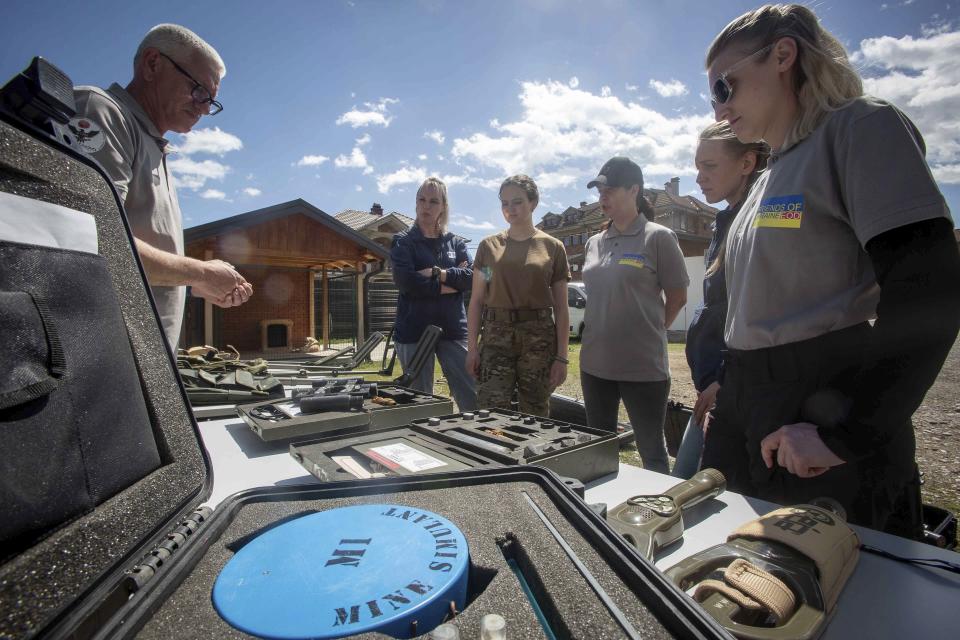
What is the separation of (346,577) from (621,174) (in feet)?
8.66

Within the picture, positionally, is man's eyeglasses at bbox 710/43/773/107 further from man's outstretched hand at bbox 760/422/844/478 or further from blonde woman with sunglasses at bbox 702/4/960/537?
man's outstretched hand at bbox 760/422/844/478

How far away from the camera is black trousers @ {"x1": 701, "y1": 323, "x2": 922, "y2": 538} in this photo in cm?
103

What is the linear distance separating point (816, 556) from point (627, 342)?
1.90 meters

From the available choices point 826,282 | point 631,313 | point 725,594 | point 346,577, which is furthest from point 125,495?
point 631,313

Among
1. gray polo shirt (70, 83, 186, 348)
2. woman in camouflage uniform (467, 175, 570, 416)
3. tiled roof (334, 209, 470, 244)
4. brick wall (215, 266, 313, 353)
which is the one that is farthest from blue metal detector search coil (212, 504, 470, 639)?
tiled roof (334, 209, 470, 244)

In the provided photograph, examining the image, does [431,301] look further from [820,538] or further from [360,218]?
[360,218]

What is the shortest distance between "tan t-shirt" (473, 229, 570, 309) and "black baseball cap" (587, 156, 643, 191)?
51 cm

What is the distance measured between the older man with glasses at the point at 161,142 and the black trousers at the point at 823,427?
1.59 meters

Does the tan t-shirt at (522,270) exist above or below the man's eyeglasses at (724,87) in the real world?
below

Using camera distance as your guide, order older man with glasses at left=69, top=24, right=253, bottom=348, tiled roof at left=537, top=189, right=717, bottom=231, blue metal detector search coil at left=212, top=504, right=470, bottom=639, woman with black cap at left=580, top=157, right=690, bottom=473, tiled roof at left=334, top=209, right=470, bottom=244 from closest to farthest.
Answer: blue metal detector search coil at left=212, top=504, right=470, bottom=639
older man with glasses at left=69, top=24, right=253, bottom=348
woman with black cap at left=580, top=157, right=690, bottom=473
tiled roof at left=334, top=209, right=470, bottom=244
tiled roof at left=537, top=189, right=717, bottom=231

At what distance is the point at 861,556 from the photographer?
→ 788 millimetres

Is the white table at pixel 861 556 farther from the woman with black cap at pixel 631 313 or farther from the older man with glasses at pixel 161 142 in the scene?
the woman with black cap at pixel 631 313

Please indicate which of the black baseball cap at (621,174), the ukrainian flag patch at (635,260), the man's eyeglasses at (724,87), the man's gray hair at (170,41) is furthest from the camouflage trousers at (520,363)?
the man's gray hair at (170,41)

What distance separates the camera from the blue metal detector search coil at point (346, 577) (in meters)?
0.45
